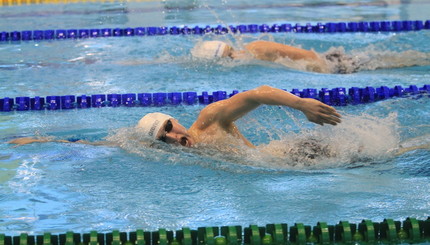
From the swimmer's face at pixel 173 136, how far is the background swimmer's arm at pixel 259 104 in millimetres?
114

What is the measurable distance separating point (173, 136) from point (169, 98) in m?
1.44

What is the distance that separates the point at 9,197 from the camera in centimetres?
335

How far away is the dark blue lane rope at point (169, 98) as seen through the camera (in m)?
5.07

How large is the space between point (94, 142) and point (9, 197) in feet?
2.76

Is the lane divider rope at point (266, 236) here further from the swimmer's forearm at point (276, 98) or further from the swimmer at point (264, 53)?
the swimmer at point (264, 53)

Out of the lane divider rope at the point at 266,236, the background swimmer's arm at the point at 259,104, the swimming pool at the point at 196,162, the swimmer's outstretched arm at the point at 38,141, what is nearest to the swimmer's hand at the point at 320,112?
the background swimmer's arm at the point at 259,104

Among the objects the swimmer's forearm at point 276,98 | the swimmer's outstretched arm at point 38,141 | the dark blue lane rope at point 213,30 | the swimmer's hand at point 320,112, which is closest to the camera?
the swimmer's hand at point 320,112

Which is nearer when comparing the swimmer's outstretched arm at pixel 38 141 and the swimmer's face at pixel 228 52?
the swimmer's outstretched arm at pixel 38 141

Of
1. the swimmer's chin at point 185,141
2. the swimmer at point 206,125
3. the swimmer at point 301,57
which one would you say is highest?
the swimmer at point 301,57

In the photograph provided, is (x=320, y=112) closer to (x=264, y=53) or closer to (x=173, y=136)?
(x=173, y=136)

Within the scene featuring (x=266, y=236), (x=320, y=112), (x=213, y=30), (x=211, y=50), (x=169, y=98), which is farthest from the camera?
(x=213, y=30)

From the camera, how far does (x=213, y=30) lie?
7652mm

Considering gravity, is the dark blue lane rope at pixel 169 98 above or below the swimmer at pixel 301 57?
below

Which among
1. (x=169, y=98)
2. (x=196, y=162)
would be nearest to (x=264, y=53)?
(x=169, y=98)
